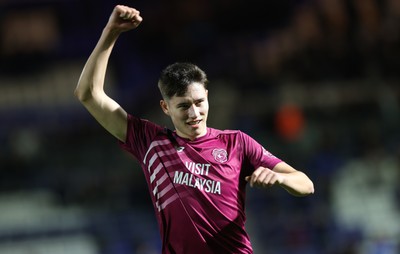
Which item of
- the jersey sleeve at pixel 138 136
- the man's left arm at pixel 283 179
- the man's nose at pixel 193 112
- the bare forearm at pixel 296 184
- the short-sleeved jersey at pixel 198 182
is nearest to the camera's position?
the man's left arm at pixel 283 179

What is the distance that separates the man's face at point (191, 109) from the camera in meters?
4.50

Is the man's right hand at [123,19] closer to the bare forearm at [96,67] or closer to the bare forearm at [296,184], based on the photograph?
the bare forearm at [96,67]

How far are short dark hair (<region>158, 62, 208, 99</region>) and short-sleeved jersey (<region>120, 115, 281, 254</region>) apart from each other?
28 centimetres

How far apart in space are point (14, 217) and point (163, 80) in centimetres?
934

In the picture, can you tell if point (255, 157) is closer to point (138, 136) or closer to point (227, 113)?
point (138, 136)

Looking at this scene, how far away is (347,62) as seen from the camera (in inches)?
559

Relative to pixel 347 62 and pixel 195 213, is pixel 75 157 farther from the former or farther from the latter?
pixel 195 213

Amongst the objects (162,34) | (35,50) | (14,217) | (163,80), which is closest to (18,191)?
(14,217)

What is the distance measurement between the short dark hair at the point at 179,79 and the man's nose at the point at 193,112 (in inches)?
3.9

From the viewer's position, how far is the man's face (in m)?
4.50

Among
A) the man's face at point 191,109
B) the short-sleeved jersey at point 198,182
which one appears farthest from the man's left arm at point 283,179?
the man's face at point 191,109

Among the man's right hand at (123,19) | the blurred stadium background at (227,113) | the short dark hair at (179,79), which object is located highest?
the man's right hand at (123,19)

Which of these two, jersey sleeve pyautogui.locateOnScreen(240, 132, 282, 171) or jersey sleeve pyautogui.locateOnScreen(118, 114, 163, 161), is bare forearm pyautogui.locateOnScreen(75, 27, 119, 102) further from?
jersey sleeve pyautogui.locateOnScreen(240, 132, 282, 171)

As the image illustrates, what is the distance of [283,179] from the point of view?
4.14 metres
